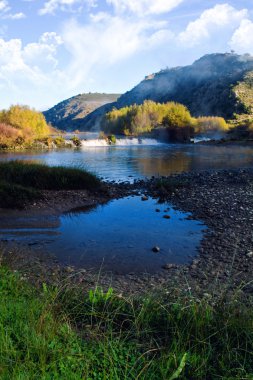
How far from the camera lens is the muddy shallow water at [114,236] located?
9.34 metres

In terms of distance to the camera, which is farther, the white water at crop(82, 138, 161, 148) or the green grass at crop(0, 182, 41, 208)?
the white water at crop(82, 138, 161, 148)

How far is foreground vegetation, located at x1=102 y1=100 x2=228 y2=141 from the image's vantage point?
78369 millimetres

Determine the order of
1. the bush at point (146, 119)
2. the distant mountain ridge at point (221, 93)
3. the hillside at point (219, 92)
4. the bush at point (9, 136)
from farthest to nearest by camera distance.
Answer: the hillside at point (219, 92), the distant mountain ridge at point (221, 93), the bush at point (146, 119), the bush at point (9, 136)

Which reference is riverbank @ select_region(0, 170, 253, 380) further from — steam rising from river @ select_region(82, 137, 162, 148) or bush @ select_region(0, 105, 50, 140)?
steam rising from river @ select_region(82, 137, 162, 148)

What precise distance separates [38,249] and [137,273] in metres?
3.22

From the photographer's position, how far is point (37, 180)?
17422 millimetres

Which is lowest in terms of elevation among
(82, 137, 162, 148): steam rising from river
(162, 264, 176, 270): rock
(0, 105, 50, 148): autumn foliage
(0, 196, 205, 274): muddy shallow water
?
(162, 264, 176, 270): rock

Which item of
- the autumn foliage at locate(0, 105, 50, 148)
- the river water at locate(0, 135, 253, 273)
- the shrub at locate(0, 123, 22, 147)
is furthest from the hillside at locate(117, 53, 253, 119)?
the river water at locate(0, 135, 253, 273)

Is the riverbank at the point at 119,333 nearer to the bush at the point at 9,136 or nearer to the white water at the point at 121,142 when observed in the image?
the bush at the point at 9,136

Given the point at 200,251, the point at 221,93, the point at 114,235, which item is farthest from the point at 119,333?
the point at 221,93

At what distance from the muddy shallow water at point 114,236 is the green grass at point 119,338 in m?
3.54

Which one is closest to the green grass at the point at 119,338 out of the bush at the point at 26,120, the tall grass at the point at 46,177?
the tall grass at the point at 46,177

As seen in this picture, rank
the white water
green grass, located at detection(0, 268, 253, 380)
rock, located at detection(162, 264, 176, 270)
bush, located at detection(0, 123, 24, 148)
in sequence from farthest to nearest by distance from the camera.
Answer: the white water, bush, located at detection(0, 123, 24, 148), rock, located at detection(162, 264, 176, 270), green grass, located at detection(0, 268, 253, 380)

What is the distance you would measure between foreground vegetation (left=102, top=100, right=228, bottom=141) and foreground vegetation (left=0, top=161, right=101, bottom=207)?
60.2m
